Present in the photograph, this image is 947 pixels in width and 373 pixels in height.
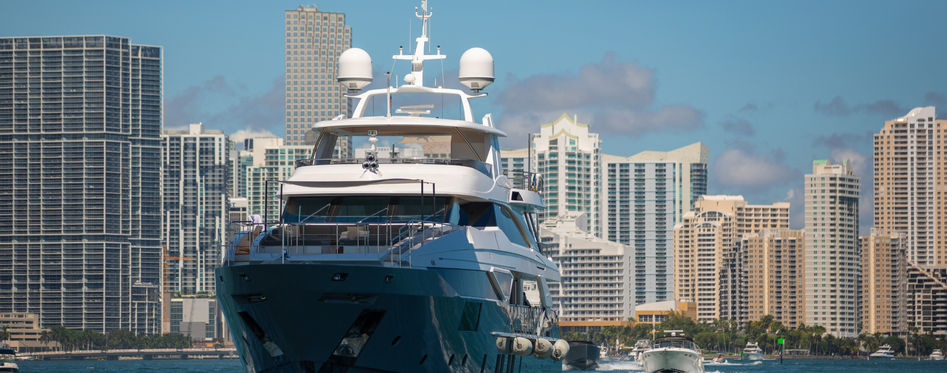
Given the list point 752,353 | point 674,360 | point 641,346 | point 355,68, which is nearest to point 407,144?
point 355,68

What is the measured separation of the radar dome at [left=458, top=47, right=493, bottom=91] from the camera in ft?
123

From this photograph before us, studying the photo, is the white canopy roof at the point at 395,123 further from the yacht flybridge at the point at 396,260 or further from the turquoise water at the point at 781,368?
the turquoise water at the point at 781,368

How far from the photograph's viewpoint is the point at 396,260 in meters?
29.4

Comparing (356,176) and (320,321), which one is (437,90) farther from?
(320,321)

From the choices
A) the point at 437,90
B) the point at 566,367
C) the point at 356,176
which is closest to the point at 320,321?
the point at 356,176

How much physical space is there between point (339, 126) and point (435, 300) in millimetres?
6744

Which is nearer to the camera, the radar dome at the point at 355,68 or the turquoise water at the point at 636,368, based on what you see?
the radar dome at the point at 355,68

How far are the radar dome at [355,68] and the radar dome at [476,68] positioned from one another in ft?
8.00

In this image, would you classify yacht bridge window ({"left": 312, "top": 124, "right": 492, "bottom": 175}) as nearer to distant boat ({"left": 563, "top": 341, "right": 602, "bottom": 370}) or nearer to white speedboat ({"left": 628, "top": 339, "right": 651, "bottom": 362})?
white speedboat ({"left": 628, "top": 339, "right": 651, "bottom": 362})

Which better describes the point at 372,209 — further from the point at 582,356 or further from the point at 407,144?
the point at 582,356

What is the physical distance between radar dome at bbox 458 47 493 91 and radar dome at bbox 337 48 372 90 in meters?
2.44

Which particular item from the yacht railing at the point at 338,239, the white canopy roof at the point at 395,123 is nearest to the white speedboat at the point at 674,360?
the white canopy roof at the point at 395,123

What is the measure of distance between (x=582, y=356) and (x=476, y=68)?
59.8 m

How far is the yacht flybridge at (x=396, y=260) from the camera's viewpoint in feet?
94.6
